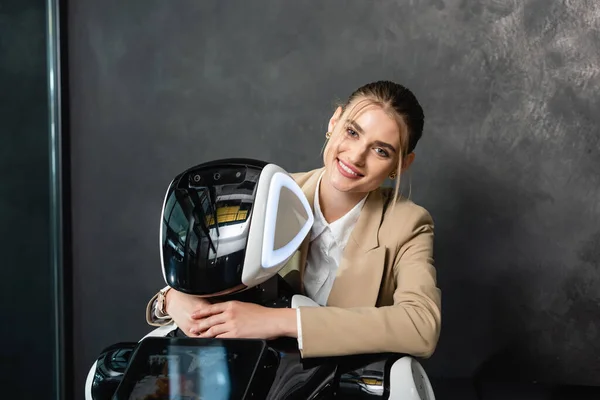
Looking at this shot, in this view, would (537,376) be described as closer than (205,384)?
No

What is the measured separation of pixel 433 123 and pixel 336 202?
0.59 m

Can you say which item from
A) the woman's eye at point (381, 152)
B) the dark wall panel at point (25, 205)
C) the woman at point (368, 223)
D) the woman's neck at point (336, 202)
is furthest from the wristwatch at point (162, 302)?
the dark wall panel at point (25, 205)

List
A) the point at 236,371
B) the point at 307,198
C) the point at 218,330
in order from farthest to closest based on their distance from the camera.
Answer: the point at 307,198, the point at 218,330, the point at 236,371

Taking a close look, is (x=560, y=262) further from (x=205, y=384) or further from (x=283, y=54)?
(x=205, y=384)

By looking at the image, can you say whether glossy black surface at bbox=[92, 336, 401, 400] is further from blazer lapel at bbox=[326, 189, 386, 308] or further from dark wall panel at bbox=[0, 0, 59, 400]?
dark wall panel at bbox=[0, 0, 59, 400]

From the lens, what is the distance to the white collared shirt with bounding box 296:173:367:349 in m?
1.29

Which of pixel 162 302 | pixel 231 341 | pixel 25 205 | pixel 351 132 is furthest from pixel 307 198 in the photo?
pixel 25 205

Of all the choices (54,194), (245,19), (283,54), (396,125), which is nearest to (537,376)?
(396,125)

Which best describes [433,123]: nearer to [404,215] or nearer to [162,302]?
[404,215]

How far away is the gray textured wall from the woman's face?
57cm

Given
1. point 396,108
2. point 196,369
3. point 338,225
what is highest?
point 396,108

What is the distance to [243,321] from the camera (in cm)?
97

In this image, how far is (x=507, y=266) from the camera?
1.83m

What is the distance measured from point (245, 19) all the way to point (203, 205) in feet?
3.48
